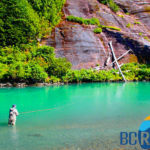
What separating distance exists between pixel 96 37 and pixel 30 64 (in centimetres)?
1691

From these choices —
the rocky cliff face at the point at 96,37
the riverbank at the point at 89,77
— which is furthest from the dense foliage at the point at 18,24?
the riverbank at the point at 89,77

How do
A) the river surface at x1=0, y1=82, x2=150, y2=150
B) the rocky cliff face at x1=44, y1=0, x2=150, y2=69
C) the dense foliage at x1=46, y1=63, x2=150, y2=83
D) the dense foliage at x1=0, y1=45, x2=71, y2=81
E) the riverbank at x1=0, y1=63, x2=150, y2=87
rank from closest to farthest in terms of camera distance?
the river surface at x1=0, y1=82, x2=150, y2=150 < the dense foliage at x1=0, y1=45, x2=71, y2=81 < the riverbank at x1=0, y1=63, x2=150, y2=87 < the dense foliage at x1=46, y1=63, x2=150, y2=83 < the rocky cliff face at x1=44, y1=0, x2=150, y2=69

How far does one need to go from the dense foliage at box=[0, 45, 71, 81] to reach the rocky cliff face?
384cm

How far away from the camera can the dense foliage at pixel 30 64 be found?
2556 cm

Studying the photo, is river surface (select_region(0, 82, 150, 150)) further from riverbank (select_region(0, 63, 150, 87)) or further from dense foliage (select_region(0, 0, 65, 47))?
dense foliage (select_region(0, 0, 65, 47))

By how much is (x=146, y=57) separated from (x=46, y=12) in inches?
909

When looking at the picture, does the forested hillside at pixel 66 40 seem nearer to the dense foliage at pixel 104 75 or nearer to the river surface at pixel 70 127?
the dense foliage at pixel 104 75

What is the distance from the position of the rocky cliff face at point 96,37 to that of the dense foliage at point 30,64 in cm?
384

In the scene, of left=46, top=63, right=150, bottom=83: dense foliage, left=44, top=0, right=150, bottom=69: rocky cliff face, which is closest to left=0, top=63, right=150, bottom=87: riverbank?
left=46, top=63, right=150, bottom=83: dense foliage

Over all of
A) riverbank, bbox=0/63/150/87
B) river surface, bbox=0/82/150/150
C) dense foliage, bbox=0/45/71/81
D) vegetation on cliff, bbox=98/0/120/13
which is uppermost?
vegetation on cliff, bbox=98/0/120/13

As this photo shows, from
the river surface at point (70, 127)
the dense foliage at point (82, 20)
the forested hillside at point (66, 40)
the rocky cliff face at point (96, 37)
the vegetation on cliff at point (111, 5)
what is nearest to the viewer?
the river surface at point (70, 127)

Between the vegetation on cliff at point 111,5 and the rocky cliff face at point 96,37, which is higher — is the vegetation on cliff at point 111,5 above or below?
above

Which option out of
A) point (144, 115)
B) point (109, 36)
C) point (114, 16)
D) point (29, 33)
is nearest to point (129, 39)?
point (109, 36)

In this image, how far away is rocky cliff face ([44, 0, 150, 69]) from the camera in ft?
113
